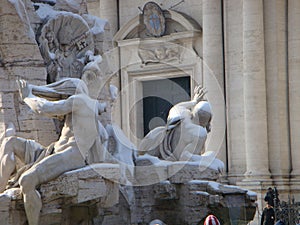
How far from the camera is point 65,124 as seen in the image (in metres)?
14.5

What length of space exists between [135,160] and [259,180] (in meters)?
9.10

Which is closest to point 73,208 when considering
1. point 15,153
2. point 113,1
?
point 15,153

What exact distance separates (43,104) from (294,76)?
39.5 ft

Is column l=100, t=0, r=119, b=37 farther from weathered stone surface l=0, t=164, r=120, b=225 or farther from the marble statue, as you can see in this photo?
weathered stone surface l=0, t=164, r=120, b=225

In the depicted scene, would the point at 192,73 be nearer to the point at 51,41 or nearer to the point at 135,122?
the point at 135,122

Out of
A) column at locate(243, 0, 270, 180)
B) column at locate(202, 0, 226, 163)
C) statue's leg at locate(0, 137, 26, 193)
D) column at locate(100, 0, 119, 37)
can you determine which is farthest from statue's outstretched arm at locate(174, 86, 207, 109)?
column at locate(100, 0, 119, 37)

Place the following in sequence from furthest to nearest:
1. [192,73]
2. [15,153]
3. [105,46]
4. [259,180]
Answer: [192,73]
[259,180]
[105,46]
[15,153]

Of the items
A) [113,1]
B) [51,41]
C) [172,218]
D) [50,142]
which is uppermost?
[113,1]

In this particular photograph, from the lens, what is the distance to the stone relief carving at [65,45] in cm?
1572

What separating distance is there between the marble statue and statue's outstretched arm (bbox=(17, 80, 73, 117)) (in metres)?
2.37

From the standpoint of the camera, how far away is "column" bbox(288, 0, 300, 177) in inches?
1000

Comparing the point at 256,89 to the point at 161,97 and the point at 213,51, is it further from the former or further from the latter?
the point at 161,97

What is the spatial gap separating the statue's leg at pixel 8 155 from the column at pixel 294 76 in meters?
11.8

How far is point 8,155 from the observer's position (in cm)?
1430
